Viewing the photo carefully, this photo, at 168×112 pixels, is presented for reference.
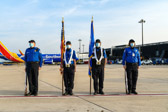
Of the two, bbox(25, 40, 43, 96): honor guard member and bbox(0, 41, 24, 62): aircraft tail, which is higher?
bbox(0, 41, 24, 62): aircraft tail

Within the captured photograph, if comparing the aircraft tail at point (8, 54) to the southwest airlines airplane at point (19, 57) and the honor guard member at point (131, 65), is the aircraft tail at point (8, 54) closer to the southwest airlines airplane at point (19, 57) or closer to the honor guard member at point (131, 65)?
the southwest airlines airplane at point (19, 57)

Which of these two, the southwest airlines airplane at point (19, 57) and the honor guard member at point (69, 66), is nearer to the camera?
the honor guard member at point (69, 66)

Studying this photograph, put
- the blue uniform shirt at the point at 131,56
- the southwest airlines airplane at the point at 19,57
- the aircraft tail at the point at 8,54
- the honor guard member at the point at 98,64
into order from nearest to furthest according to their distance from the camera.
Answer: the honor guard member at the point at 98,64 → the blue uniform shirt at the point at 131,56 → the aircraft tail at the point at 8,54 → the southwest airlines airplane at the point at 19,57

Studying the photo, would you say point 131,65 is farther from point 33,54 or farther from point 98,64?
point 33,54

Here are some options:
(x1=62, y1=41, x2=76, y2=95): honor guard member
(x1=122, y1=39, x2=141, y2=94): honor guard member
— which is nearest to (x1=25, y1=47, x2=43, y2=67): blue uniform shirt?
(x1=62, y1=41, x2=76, y2=95): honor guard member

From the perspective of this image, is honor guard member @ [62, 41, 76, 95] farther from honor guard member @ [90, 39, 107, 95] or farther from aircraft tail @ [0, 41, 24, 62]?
aircraft tail @ [0, 41, 24, 62]

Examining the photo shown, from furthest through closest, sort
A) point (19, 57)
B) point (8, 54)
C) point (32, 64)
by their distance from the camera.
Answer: point (19, 57) < point (8, 54) < point (32, 64)

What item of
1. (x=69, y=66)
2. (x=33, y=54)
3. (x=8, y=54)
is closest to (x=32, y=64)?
(x=33, y=54)

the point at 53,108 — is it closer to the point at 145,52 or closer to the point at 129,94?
the point at 129,94

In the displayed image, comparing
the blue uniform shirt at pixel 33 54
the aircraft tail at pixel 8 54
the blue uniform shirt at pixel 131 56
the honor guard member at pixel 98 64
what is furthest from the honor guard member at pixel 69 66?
the aircraft tail at pixel 8 54

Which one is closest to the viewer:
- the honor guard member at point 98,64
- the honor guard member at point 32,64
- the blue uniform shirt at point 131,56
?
the honor guard member at point 32,64

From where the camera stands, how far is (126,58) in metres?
6.82

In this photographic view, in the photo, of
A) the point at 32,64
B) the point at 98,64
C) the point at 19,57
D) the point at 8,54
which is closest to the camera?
the point at 32,64

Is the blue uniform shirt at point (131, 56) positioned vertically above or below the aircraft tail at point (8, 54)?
below
